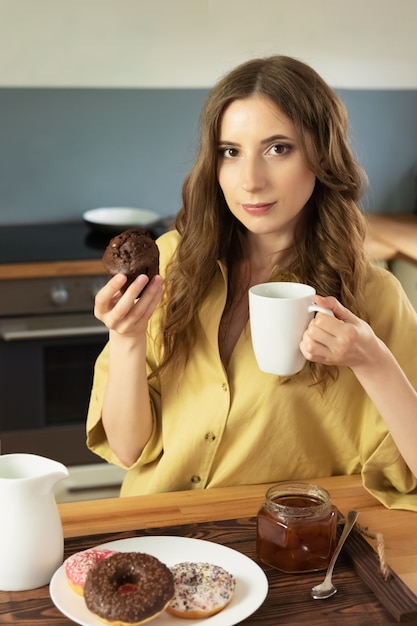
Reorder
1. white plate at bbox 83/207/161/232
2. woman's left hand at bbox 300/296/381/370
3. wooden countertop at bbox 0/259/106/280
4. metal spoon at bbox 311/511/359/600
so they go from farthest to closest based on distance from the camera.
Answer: white plate at bbox 83/207/161/232 < wooden countertop at bbox 0/259/106/280 < woman's left hand at bbox 300/296/381/370 < metal spoon at bbox 311/511/359/600

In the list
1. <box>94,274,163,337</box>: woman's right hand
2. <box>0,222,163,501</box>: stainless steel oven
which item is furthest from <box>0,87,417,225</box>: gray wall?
<box>94,274,163,337</box>: woman's right hand

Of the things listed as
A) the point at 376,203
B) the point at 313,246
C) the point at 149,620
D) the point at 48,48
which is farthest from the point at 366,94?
the point at 149,620

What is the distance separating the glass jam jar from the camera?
3.81 ft

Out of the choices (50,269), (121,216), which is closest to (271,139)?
(50,269)

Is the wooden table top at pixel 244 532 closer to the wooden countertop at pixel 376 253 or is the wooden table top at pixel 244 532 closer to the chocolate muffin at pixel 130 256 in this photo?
the chocolate muffin at pixel 130 256

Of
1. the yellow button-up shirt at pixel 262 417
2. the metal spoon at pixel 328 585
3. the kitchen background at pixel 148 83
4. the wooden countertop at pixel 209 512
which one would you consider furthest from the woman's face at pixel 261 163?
the kitchen background at pixel 148 83

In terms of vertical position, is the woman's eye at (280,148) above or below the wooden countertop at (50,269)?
above

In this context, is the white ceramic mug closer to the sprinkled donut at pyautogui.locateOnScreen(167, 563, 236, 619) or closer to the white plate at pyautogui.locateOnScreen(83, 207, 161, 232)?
the sprinkled donut at pyautogui.locateOnScreen(167, 563, 236, 619)

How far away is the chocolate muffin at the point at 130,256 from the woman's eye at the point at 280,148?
30cm

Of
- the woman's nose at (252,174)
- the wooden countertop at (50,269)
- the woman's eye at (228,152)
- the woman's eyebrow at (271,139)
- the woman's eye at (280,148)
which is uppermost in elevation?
the woman's eyebrow at (271,139)

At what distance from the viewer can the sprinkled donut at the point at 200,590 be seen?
3.42 ft

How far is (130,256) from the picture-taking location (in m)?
1.30

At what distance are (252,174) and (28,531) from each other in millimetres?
655

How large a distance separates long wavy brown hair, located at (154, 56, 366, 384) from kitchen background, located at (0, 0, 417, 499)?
131 cm
